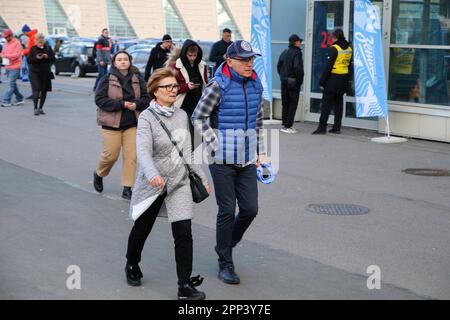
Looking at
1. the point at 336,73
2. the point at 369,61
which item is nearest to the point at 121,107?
the point at 369,61


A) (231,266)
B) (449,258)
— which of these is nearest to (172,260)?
(231,266)

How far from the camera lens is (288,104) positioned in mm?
16234

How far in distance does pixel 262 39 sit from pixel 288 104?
4.76 ft

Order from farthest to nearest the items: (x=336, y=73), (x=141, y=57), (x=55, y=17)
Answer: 1. (x=55, y=17)
2. (x=141, y=57)
3. (x=336, y=73)

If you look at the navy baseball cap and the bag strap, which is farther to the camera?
the navy baseball cap

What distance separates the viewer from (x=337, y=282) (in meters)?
6.51

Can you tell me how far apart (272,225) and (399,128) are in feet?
23.4

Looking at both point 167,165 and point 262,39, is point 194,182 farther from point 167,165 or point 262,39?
point 262,39

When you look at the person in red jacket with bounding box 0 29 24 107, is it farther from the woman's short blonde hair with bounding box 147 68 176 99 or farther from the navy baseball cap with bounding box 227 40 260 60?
the woman's short blonde hair with bounding box 147 68 176 99

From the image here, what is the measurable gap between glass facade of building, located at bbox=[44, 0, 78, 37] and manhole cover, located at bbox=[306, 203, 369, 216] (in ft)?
196

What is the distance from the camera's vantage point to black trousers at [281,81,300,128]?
52.1 ft

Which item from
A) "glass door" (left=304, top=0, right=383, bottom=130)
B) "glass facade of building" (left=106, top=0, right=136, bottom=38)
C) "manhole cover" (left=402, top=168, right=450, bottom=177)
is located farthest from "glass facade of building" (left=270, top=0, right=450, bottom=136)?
"glass facade of building" (left=106, top=0, right=136, bottom=38)
